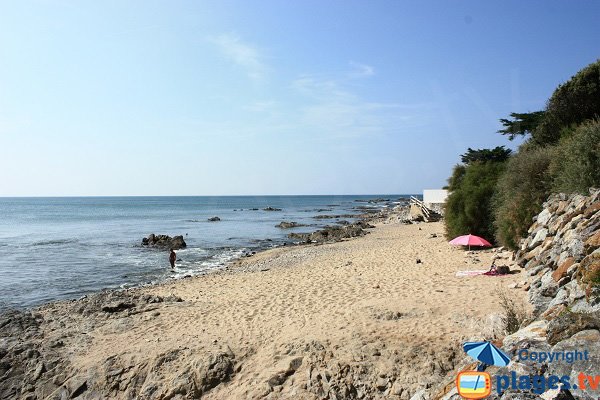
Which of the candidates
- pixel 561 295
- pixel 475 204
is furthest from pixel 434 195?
pixel 561 295

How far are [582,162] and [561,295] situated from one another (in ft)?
19.0

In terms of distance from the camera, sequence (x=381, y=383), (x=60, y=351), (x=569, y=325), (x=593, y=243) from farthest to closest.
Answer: (x=60, y=351), (x=593, y=243), (x=381, y=383), (x=569, y=325)

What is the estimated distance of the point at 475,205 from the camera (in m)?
19.1

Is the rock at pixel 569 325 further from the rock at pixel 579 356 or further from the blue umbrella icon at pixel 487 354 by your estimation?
the blue umbrella icon at pixel 487 354

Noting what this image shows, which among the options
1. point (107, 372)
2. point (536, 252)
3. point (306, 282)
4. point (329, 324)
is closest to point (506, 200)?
point (536, 252)

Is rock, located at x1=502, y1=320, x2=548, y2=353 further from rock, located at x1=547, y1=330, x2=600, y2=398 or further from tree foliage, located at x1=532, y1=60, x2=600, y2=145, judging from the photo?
tree foliage, located at x1=532, y1=60, x2=600, y2=145

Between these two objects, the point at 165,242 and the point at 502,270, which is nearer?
the point at 502,270

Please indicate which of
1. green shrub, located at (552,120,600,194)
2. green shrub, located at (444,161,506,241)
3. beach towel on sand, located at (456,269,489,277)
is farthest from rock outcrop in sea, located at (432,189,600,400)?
green shrub, located at (444,161,506,241)

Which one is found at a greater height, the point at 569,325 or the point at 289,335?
the point at 569,325

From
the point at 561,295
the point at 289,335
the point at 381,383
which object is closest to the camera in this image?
the point at 561,295

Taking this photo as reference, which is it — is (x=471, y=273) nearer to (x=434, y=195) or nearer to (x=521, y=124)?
(x=521, y=124)

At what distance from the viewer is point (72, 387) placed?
8.46m

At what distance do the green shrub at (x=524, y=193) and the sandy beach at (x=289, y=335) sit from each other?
156 centimetres

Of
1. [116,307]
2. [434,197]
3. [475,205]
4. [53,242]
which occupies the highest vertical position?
[434,197]
